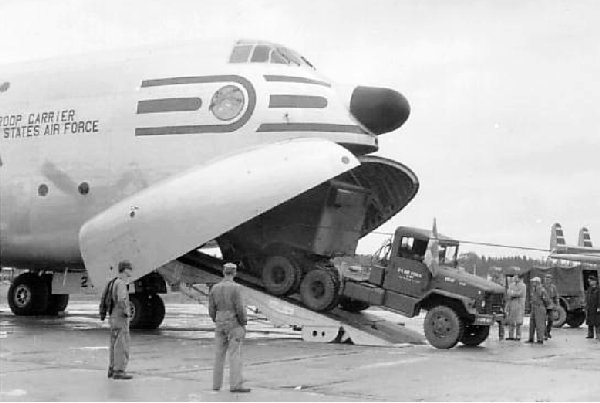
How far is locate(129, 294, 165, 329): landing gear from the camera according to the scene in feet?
64.8

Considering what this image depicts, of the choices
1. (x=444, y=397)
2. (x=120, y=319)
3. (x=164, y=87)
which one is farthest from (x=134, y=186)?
(x=444, y=397)

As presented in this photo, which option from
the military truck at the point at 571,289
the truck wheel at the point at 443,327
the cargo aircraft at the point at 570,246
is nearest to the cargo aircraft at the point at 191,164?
the truck wheel at the point at 443,327

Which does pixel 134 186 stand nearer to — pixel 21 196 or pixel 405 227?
pixel 21 196

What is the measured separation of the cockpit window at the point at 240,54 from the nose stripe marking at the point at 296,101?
134 centimetres

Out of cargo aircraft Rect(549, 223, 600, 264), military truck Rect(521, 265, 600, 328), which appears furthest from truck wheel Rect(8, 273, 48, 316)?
cargo aircraft Rect(549, 223, 600, 264)

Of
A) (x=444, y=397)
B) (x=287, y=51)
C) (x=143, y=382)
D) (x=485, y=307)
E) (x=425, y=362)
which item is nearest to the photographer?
(x=444, y=397)

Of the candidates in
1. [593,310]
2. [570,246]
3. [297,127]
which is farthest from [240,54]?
[570,246]

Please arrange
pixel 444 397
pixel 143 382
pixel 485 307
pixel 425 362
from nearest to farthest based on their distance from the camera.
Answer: pixel 444 397, pixel 143 382, pixel 425 362, pixel 485 307

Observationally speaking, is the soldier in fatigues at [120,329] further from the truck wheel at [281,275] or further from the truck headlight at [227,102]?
the truck headlight at [227,102]

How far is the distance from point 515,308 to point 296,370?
8562mm

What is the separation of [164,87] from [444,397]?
10842mm

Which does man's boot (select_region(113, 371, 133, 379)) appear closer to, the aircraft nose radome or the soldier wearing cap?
the soldier wearing cap

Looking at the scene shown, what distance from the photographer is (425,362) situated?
13609mm

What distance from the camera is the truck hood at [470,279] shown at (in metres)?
16.9
